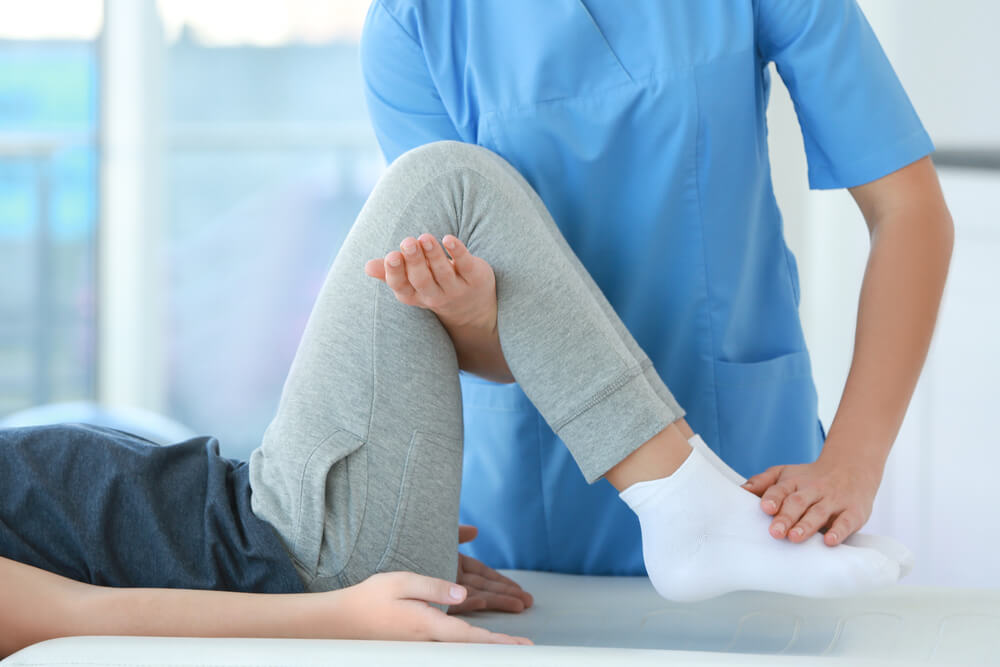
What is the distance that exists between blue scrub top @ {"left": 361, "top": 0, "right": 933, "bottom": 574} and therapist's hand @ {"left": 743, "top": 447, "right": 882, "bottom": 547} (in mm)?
189

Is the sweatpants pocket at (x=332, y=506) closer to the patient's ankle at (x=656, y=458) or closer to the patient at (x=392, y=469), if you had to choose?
the patient at (x=392, y=469)

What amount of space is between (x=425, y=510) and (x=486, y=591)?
202mm

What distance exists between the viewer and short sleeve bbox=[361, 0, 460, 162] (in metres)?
1.10

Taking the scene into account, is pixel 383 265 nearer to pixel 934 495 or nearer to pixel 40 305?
pixel 934 495

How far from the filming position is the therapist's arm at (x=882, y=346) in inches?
34.6

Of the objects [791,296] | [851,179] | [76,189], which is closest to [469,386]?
[791,296]

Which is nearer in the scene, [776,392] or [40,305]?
[776,392]

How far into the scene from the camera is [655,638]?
0.94 m

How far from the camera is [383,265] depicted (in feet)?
2.56

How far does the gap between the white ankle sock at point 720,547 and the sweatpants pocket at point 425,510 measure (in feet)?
0.56

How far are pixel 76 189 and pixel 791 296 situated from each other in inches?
96.6

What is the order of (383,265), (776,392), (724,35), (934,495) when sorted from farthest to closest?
(934,495) → (776,392) → (724,35) → (383,265)

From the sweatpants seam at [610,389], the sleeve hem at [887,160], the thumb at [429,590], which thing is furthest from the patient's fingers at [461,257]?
the sleeve hem at [887,160]

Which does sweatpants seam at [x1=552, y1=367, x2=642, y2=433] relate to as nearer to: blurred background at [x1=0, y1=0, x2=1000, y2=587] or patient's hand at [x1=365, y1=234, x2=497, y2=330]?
patient's hand at [x1=365, y1=234, x2=497, y2=330]
